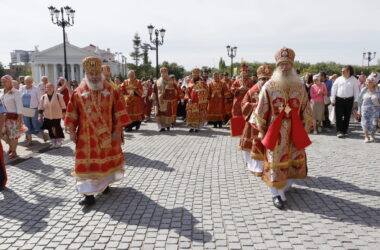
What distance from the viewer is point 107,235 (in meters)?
4.08

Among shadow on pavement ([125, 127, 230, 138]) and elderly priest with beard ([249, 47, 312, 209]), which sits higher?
elderly priest with beard ([249, 47, 312, 209])

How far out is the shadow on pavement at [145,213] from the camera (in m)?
4.17

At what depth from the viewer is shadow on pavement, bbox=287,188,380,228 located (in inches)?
174

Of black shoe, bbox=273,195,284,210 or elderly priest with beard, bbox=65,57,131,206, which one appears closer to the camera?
black shoe, bbox=273,195,284,210

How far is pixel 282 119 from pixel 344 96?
6.56 metres

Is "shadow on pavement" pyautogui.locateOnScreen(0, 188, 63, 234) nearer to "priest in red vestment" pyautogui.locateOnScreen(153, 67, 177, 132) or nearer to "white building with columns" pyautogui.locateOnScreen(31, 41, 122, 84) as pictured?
"priest in red vestment" pyautogui.locateOnScreen(153, 67, 177, 132)

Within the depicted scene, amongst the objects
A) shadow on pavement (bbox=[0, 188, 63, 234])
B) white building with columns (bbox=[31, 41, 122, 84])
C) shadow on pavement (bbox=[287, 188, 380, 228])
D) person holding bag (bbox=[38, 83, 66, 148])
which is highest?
white building with columns (bbox=[31, 41, 122, 84])

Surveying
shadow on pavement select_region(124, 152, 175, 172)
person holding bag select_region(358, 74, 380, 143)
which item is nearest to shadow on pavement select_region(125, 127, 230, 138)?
shadow on pavement select_region(124, 152, 175, 172)

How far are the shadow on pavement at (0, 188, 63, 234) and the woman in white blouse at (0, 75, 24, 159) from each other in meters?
2.64

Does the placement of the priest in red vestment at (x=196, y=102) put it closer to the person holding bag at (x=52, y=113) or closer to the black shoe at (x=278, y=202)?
the person holding bag at (x=52, y=113)

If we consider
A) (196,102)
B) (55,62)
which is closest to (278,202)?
(196,102)

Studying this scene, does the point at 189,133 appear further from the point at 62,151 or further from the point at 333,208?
the point at 333,208

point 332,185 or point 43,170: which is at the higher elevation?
point 332,185

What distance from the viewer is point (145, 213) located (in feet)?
15.5
